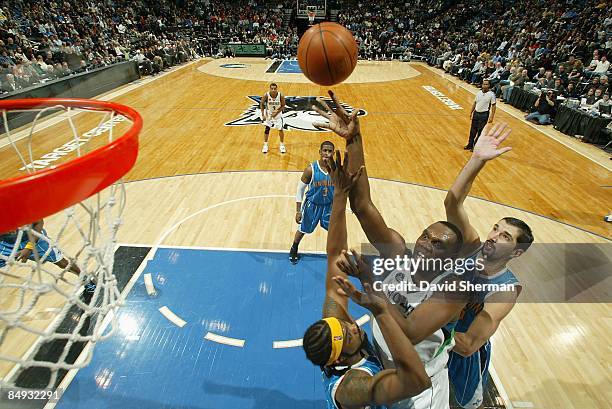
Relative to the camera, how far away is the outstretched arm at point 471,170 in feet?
8.41

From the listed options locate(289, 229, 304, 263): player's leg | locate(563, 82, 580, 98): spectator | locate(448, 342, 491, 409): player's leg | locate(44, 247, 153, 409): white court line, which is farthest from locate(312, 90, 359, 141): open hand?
locate(563, 82, 580, 98): spectator

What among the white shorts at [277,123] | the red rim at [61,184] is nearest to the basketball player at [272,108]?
the white shorts at [277,123]

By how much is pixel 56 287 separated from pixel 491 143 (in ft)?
9.34

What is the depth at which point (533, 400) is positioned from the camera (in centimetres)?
328

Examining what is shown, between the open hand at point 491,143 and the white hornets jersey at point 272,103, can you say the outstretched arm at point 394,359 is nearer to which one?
the open hand at point 491,143

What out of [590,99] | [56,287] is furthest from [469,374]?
[590,99]

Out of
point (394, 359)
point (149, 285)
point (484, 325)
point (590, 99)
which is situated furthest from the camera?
point (590, 99)

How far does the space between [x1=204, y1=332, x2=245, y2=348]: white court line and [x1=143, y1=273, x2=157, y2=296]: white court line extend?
3.09 ft

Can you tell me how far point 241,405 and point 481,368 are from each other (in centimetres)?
188

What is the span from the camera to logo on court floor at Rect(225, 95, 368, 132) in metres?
10.2

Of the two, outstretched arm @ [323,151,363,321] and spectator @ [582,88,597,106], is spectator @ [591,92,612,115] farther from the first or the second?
outstretched arm @ [323,151,363,321]

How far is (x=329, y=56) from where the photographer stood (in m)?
3.70

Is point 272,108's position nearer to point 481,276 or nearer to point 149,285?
point 149,285

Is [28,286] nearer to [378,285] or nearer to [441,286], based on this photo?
[378,285]
